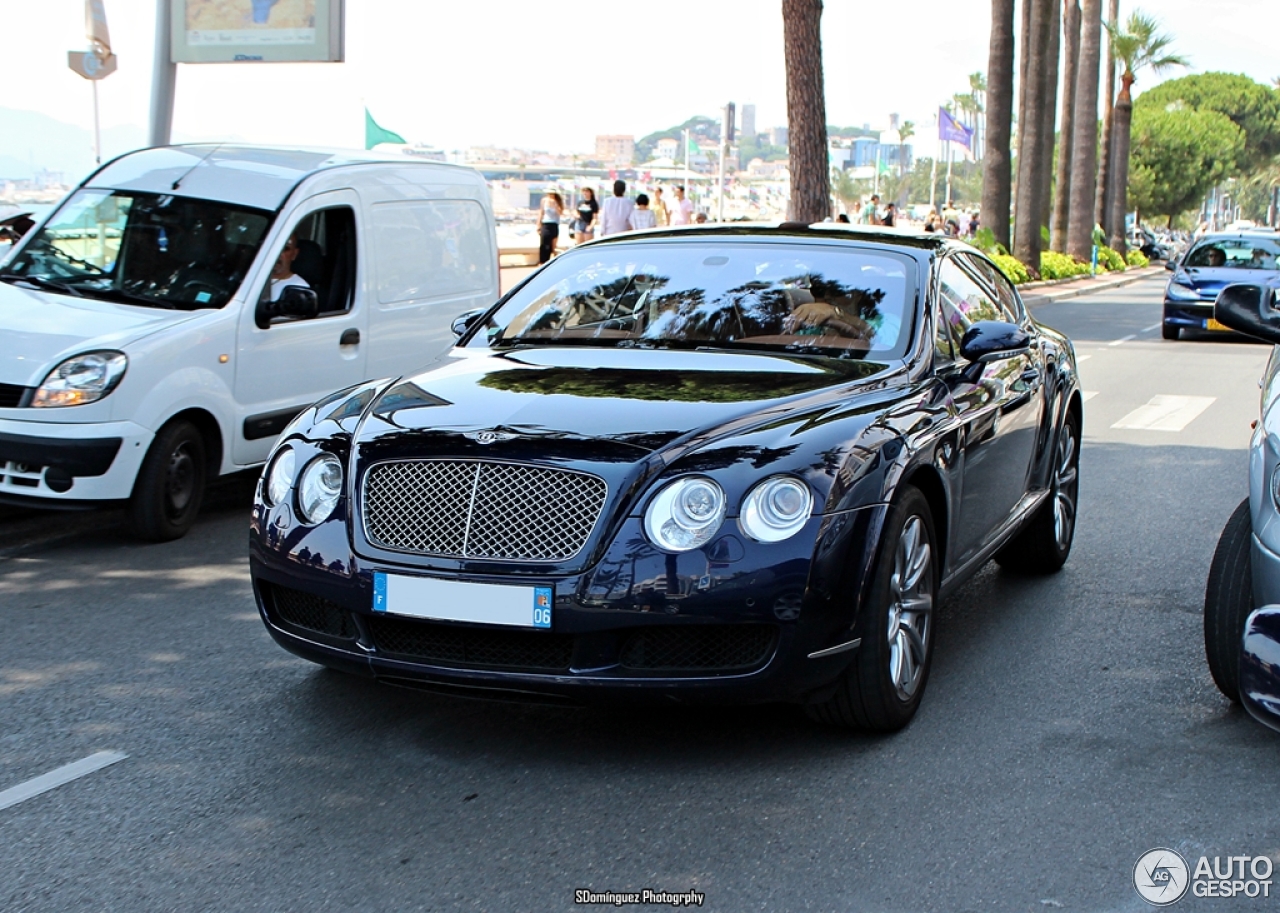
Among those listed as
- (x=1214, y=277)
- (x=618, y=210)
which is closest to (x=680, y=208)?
(x=618, y=210)

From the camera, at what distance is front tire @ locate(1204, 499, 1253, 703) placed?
15.4ft

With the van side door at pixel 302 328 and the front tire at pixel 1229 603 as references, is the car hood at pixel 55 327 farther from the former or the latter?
the front tire at pixel 1229 603

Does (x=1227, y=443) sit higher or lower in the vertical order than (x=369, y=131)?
lower

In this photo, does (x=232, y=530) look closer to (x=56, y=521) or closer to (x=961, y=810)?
(x=56, y=521)

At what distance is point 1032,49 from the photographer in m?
34.1

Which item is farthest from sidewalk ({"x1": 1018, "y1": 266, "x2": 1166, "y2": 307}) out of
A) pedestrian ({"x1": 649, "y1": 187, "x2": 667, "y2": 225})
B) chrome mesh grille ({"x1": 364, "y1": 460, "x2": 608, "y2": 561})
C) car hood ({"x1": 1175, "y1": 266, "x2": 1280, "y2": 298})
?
chrome mesh grille ({"x1": 364, "y1": 460, "x2": 608, "y2": 561})

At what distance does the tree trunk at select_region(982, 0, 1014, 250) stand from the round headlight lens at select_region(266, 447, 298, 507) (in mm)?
27409

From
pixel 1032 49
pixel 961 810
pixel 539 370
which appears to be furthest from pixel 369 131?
pixel 961 810

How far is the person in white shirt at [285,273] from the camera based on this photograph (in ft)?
26.4

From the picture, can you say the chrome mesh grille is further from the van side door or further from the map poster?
the map poster

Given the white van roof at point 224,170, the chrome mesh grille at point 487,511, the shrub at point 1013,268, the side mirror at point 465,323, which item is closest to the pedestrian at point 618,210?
the shrub at point 1013,268

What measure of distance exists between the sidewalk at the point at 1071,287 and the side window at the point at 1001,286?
2063 cm

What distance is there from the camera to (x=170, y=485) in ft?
24.1

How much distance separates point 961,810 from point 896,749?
0.48 m
